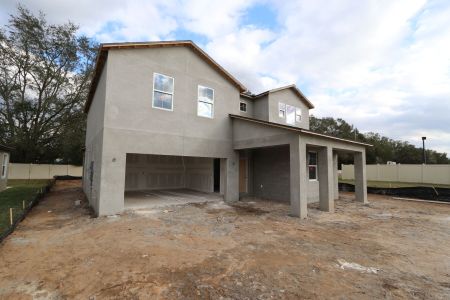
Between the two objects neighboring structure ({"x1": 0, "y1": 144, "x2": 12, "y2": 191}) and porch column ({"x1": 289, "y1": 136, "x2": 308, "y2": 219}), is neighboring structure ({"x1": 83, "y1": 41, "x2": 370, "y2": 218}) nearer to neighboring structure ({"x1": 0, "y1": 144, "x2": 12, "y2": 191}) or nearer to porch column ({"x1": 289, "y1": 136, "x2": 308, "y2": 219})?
porch column ({"x1": 289, "y1": 136, "x2": 308, "y2": 219})

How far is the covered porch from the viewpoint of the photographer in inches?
364

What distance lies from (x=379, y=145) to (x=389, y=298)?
49164mm

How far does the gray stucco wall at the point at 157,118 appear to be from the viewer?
29.2ft

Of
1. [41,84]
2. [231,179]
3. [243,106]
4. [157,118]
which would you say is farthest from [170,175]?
[41,84]

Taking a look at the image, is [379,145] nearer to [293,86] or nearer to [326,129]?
[326,129]

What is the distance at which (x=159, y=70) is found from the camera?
404 inches

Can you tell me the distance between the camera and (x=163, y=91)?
34.0ft

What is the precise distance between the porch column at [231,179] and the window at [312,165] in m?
4.10

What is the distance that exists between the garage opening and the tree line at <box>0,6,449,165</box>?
16.2 meters

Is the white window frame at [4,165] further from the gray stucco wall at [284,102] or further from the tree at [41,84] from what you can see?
the gray stucco wall at [284,102]

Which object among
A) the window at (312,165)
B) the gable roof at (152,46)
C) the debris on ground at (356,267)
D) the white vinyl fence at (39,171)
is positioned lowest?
the debris on ground at (356,267)

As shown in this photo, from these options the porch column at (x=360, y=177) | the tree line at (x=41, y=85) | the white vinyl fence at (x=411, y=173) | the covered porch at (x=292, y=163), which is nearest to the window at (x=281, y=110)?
the covered porch at (x=292, y=163)

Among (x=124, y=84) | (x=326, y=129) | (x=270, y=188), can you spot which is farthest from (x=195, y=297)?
(x=326, y=129)

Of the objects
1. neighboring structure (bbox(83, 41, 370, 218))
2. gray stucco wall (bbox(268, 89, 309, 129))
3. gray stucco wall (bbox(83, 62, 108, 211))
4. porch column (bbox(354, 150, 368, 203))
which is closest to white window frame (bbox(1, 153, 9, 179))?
neighboring structure (bbox(83, 41, 370, 218))
